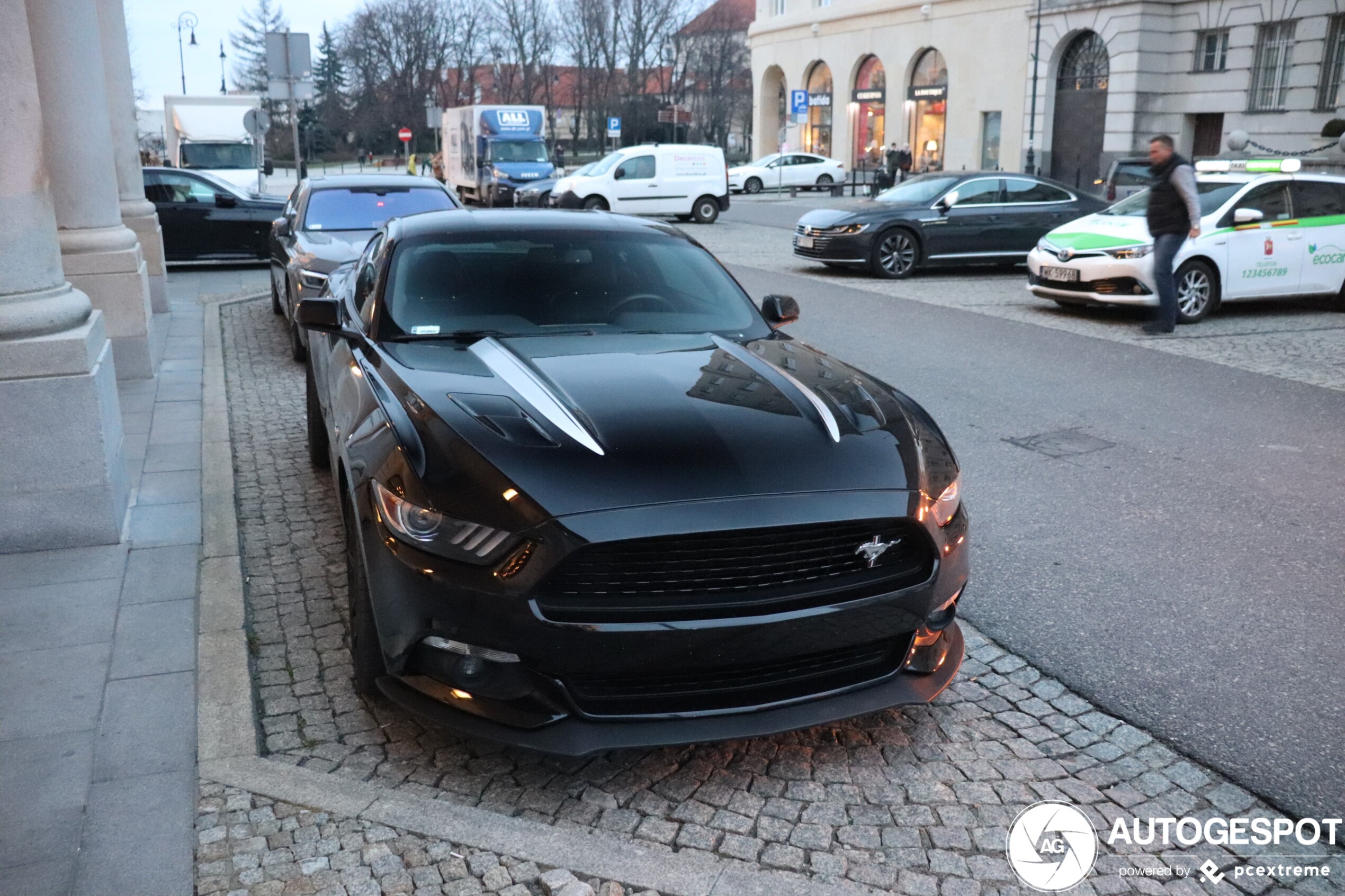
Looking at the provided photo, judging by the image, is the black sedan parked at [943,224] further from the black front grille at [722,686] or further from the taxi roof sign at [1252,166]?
the black front grille at [722,686]

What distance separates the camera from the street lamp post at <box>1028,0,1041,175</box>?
3934cm

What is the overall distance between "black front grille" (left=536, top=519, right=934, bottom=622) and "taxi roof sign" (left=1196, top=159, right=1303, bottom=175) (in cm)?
1134

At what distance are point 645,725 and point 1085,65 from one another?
132ft

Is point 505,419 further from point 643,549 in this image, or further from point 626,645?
point 626,645

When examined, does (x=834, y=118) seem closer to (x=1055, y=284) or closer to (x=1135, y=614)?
(x=1055, y=284)

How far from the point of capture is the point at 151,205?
12875 millimetres

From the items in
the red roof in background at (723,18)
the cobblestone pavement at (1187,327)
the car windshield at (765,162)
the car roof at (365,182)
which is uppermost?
the red roof in background at (723,18)

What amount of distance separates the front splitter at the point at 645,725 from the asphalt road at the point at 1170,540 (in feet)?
3.75

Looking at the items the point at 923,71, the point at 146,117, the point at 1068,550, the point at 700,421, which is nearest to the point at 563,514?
the point at 700,421

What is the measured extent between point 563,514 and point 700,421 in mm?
671

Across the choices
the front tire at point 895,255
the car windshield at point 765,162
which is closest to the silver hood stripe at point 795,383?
the front tire at point 895,255

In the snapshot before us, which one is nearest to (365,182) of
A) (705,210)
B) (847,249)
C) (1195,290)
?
(847,249)

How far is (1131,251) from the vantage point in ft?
40.9

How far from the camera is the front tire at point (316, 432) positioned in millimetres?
6746
